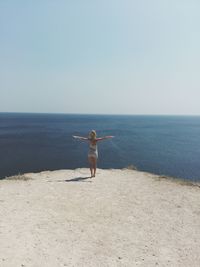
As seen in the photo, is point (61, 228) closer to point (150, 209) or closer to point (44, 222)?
point (44, 222)

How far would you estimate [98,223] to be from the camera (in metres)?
9.81

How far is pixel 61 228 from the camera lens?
30.5 feet

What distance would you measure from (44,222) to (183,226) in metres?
4.49

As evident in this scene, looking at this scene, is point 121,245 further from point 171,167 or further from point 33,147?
point 33,147

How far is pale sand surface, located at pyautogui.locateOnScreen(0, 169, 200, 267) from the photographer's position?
302 inches

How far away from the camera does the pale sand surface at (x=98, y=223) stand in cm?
768

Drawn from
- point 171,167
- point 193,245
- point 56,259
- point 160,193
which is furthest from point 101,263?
point 171,167

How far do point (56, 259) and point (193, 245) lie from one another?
3884 mm

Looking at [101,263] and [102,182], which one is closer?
[101,263]

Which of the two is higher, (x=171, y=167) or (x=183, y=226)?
(x=183, y=226)

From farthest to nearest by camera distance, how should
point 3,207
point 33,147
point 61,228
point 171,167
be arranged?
point 33,147 < point 171,167 < point 3,207 < point 61,228

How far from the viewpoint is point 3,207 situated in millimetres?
10891

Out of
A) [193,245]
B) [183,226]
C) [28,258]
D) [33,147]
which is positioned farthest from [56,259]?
[33,147]

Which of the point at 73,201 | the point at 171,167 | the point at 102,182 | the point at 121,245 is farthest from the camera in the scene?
the point at 171,167
